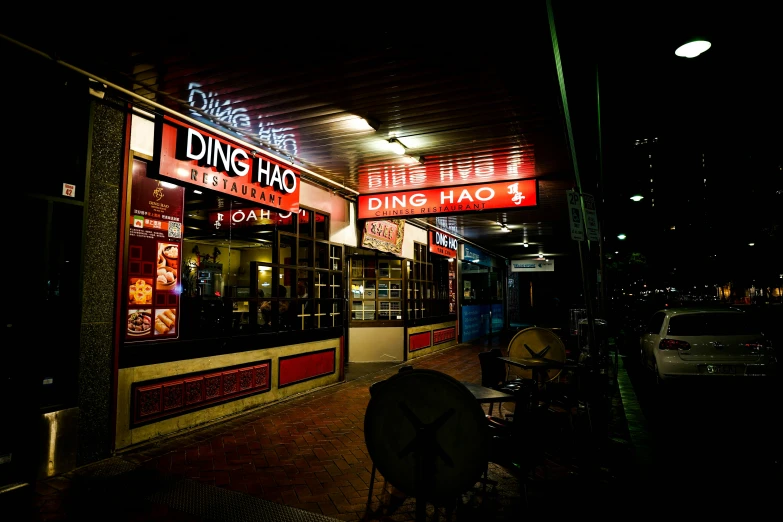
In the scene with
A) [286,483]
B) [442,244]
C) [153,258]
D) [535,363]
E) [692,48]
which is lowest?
[286,483]

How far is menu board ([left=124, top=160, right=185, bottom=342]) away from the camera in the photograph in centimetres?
531

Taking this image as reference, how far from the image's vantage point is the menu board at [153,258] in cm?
531

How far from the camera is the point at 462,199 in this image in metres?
8.08

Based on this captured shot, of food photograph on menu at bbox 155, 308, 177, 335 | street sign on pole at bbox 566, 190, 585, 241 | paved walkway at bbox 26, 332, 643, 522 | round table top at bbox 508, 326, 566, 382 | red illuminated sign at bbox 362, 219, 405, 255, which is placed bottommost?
paved walkway at bbox 26, 332, 643, 522

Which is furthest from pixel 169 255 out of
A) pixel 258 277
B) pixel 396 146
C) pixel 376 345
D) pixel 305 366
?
pixel 376 345

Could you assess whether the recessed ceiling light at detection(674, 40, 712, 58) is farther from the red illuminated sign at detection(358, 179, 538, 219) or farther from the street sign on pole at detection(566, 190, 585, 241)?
the red illuminated sign at detection(358, 179, 538, 219)

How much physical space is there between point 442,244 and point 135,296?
10.8 metres

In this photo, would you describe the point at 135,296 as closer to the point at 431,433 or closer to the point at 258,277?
the point at 258,277

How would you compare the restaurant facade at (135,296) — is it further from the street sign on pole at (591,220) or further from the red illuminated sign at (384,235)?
the street sign on pole at (591,220)

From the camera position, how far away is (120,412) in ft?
16.8

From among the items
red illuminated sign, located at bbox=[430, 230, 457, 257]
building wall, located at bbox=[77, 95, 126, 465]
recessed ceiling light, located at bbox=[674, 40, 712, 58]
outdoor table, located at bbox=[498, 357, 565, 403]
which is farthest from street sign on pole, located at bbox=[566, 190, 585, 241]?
red illuminated sign, located at bbox=[430, 230, 457, 257]

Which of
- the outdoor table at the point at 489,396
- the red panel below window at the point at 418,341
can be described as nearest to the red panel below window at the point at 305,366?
the red panel below window at the point at 418,341

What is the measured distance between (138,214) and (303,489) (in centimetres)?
374

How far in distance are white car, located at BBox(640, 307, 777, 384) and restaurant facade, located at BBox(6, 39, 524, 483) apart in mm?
6385
